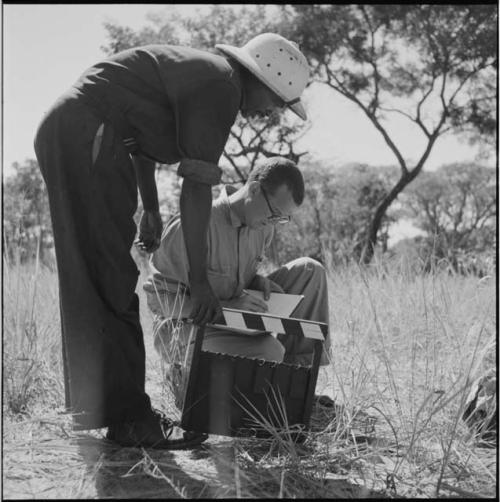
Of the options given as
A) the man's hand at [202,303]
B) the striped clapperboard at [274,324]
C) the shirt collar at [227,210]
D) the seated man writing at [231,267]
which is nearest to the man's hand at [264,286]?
the seated man writing at [231,267]

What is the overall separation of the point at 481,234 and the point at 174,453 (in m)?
21.1

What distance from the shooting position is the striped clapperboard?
231 cm

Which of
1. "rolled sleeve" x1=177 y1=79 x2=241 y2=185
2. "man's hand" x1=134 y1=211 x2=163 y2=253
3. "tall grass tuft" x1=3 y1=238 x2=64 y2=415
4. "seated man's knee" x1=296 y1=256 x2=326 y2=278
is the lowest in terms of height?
"tall grass tuft" x1=3 y1=238 x2=64 y2=415

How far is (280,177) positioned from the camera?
2.79 meters

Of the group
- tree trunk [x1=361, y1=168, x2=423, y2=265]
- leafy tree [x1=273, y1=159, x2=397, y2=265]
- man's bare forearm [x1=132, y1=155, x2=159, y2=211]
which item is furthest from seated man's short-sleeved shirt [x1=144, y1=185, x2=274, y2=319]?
leafy tree [x1=273, y1=159, x2=397, y2=265]

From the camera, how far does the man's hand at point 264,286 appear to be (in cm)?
296

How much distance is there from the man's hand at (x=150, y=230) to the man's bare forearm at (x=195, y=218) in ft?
1.87

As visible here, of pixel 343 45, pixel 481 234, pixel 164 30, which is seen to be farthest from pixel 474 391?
pixel 481 234

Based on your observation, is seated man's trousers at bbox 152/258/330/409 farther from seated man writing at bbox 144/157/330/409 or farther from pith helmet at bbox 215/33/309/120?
pith helmet at bbox 215/33/309/120

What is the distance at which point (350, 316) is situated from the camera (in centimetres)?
398

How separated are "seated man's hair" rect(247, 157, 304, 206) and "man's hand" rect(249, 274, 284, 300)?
39 centimetres

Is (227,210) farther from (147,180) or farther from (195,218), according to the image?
(195,218)

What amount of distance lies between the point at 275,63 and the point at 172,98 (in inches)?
16.5

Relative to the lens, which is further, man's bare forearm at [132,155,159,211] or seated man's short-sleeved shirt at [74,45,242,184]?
man's bare forearm at [132,155,159,211]
